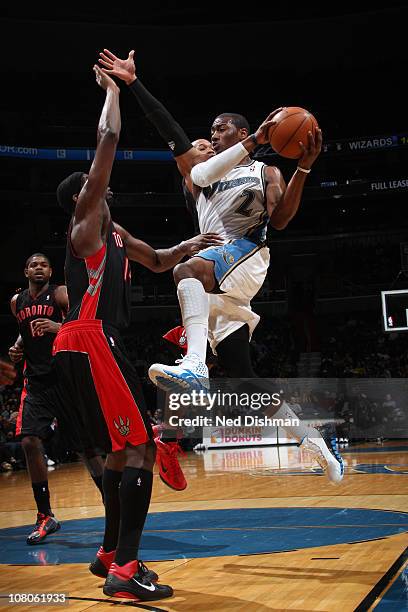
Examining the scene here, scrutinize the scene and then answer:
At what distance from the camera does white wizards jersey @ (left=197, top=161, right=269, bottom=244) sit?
4.73 meters

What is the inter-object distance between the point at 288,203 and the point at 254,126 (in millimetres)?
25565

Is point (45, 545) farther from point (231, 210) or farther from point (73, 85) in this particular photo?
point (73, 85)

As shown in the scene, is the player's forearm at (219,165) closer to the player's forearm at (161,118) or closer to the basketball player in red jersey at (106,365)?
the player's forearm at (161,118)

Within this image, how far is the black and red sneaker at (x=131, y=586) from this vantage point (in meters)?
3.95

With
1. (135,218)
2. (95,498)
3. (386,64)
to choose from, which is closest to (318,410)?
(95,498)

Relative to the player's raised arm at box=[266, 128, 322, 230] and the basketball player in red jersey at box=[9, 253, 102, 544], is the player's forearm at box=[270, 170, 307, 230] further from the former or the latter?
the basketball player in red jersey at box=[9, 253, 102, 544]

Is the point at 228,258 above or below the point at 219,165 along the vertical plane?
below

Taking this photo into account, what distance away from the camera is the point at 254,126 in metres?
29.4

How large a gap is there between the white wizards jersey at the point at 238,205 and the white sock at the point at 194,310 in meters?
0.43

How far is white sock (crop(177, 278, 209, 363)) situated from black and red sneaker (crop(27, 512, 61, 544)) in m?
2.52

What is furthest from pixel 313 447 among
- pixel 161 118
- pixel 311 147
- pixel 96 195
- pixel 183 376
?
pixel 161 118

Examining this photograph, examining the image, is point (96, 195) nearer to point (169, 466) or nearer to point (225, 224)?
point (225, 224)

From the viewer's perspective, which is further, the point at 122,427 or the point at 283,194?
the point at 283,194

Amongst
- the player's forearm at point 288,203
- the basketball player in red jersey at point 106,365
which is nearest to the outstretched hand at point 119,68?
the basketball player in red jersey at point 106,365
